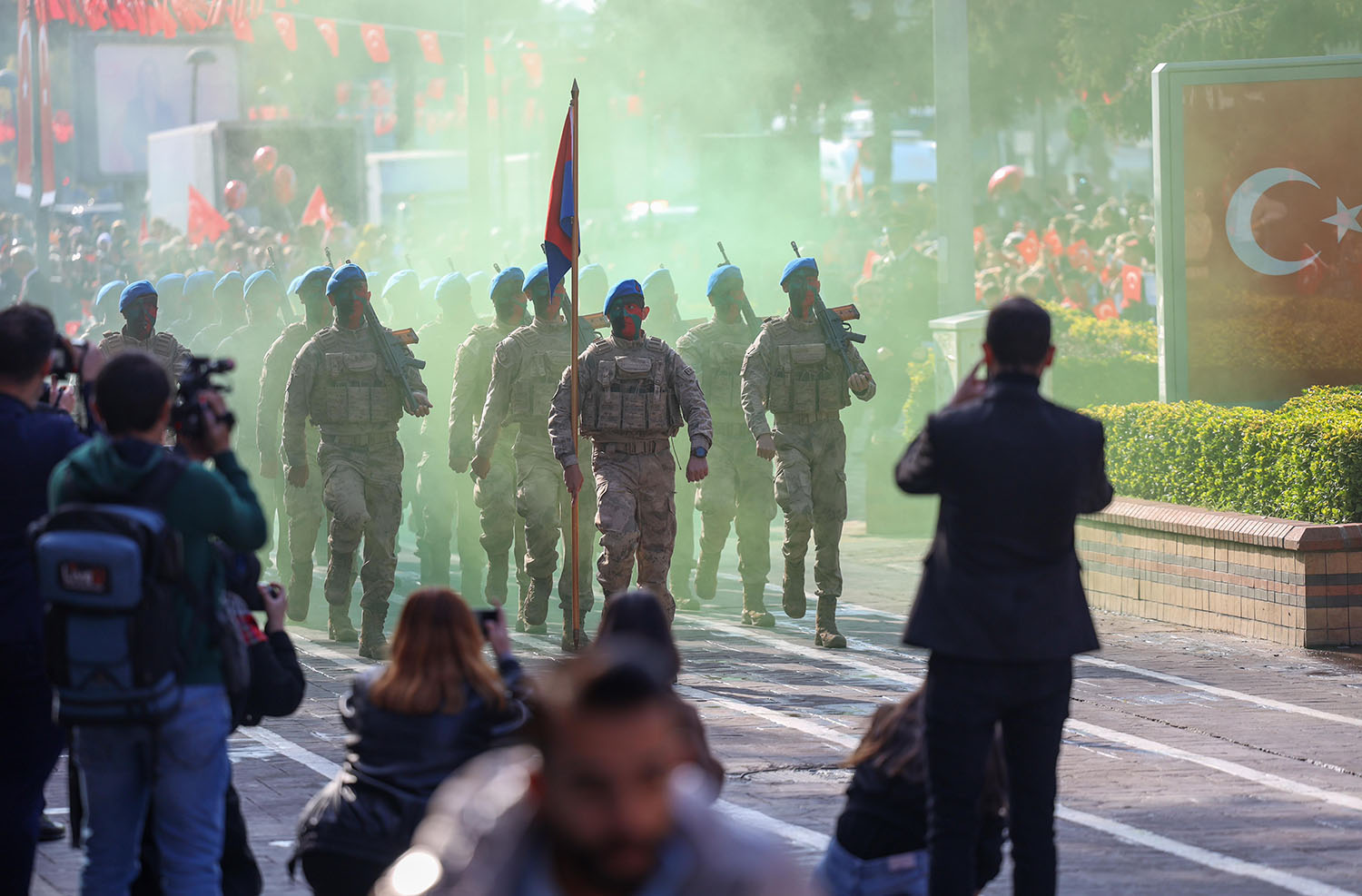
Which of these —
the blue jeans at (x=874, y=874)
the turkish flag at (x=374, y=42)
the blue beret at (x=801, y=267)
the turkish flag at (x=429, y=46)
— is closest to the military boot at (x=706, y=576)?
the blue beret at (x=801, y=267)

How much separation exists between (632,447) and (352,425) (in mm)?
1616

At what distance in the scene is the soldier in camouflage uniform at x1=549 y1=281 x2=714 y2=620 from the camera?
10508mm

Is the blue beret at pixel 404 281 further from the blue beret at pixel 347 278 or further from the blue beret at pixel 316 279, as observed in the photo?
the blue beret at pixel 347 278

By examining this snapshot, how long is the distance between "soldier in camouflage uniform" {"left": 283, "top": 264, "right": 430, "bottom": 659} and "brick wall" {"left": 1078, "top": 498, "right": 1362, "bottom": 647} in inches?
165

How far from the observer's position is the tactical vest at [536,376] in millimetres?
11617

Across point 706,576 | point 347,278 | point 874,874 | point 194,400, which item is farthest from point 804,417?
point 194,400

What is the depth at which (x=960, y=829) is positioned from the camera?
4.91 meters

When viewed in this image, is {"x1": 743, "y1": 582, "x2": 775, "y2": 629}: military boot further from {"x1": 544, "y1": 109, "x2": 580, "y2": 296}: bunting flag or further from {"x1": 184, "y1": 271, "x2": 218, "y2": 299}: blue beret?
{"x1": 184, "y1": 271, "x2": 218, "y2": 299}: blue beret

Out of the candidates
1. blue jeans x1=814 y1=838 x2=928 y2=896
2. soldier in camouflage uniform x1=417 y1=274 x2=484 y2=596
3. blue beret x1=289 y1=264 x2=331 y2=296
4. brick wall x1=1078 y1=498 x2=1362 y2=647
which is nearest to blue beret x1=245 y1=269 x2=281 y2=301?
soldier in camouflage uniform x1=417 y1=274 x2=484 y2=596

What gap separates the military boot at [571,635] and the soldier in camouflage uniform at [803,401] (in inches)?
53.1

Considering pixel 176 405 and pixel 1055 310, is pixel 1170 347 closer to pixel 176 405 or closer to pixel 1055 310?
pixel 1055 310

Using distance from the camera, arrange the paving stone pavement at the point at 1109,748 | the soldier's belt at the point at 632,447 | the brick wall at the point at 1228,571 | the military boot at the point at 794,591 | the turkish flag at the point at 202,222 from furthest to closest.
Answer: the turkish flag at the point at 202,222, the military boot at the point at 794,591, the soldier's belt at the point at 632,447, the brick wall at the point at 1228,571, the paving stone pavement at the point at 1109,748

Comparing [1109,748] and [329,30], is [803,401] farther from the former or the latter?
[329,30]

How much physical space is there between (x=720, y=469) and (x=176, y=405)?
780cm
